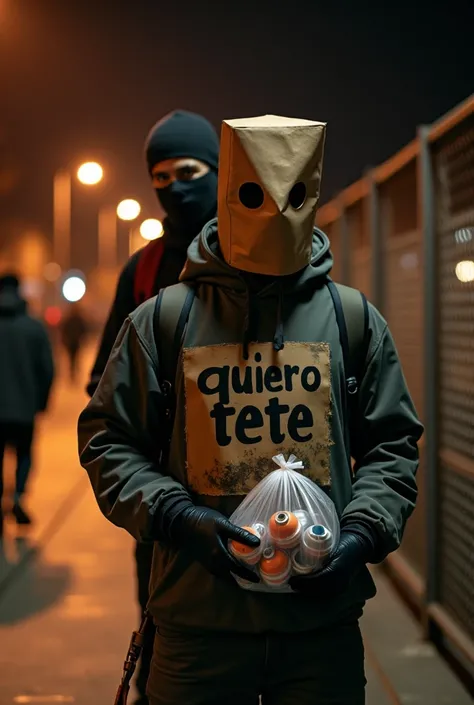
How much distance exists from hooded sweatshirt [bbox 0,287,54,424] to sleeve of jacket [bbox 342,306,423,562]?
5.64 m

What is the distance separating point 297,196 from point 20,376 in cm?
579

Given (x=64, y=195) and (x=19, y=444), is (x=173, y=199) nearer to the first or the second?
(x=19, y=444)

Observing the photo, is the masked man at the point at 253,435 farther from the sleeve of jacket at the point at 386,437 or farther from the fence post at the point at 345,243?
the fence post at the point at 345,243

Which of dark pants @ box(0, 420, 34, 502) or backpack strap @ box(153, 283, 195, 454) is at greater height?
backpack strap @ box(153, 283, 195, 454)

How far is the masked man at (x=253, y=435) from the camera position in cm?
216

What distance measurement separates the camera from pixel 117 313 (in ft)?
11.7

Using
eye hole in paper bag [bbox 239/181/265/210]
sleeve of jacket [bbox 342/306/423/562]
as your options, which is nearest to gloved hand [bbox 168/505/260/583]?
sleeve of jacket [bbox 342/306/423/562]

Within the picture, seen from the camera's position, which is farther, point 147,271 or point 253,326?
point 147,271

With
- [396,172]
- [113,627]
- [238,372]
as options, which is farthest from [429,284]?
[238,372]

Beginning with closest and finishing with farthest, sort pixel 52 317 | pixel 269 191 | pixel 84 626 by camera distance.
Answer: pixel 269 191 < pixel 84 626 < pixel 52 317

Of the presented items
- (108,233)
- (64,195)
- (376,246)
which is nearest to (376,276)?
(376,246)

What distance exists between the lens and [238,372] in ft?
7.38

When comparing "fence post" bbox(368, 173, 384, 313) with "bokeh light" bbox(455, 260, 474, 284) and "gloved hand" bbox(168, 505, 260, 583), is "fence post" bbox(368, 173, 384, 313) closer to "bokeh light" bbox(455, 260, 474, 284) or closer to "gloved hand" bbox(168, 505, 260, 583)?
"bokeh light" bbox(455, 260, 474, 284)

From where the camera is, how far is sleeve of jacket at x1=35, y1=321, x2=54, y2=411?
789 centimetres
